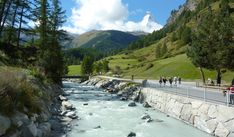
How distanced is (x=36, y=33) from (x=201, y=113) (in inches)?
1698

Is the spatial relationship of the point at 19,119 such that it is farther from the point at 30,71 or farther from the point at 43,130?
the point at 30,71

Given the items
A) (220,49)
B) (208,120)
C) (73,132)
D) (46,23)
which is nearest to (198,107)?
(208,120)

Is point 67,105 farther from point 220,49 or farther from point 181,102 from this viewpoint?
point 220,49

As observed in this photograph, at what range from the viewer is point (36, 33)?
194 ft

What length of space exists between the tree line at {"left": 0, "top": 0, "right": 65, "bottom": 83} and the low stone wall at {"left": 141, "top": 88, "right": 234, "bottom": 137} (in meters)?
17.4

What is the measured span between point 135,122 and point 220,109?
798 centimetres

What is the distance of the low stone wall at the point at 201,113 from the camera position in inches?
748

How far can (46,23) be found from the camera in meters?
63.6

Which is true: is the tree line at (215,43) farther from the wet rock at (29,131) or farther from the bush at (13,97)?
the wet rock at (29,131)

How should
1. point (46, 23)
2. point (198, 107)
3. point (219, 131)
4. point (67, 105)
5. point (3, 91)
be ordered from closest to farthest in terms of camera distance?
1. point (3, 91)
2. point (219, 131)
3. point (198, 107)
4. point (67, 105)
5. point (46, 23)

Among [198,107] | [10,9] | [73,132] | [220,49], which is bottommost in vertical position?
[73,132]

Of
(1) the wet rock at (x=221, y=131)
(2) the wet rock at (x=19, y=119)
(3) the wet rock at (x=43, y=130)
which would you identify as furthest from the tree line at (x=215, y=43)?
(2) the wet rock at (x=19, y=119)

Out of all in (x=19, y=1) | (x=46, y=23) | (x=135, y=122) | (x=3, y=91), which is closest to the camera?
(x=3, y=91)

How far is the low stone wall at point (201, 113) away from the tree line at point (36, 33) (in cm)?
1738
